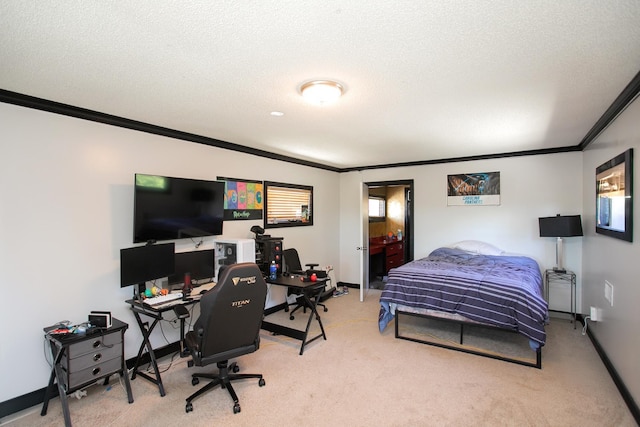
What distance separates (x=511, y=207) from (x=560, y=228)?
32.5 inches

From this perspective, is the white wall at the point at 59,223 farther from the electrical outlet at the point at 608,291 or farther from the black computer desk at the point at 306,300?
the electrical outlet at the point at 608,291

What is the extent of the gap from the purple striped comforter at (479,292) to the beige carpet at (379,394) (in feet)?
1.48

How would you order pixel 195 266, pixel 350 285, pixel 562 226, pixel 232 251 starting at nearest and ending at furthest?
1. pixel 195 266
2. pixel 232 251
3. pixel 562 226
4. pixel 350 285

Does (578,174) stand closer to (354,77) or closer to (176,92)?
(354,77)

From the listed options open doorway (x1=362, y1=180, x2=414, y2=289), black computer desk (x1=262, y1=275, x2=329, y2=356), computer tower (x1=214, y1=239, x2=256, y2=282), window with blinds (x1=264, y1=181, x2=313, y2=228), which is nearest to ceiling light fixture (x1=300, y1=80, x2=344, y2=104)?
computer tower (x1=214, y1=239, x2=256, y2=282)

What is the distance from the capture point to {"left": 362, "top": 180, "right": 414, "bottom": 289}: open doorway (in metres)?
6.90

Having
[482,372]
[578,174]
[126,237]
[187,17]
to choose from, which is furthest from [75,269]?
[578,174]

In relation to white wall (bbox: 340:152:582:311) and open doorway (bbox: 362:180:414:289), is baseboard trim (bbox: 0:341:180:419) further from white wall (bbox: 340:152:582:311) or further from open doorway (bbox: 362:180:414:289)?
white wall (bbox: 340:152:582:311)

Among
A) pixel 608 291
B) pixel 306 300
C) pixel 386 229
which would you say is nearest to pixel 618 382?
pixel 608 291

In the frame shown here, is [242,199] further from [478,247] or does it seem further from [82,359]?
[478,247]

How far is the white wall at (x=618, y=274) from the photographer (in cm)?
242

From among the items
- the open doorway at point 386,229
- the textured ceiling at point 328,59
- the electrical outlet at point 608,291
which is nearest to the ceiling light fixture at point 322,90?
the textured ceiling at point 328,59

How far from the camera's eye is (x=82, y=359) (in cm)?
248

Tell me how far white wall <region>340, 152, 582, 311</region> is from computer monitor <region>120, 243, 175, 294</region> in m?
4.12
